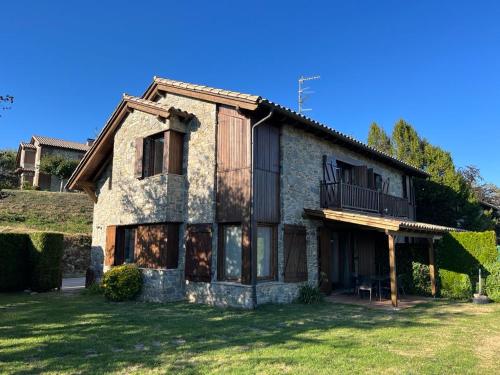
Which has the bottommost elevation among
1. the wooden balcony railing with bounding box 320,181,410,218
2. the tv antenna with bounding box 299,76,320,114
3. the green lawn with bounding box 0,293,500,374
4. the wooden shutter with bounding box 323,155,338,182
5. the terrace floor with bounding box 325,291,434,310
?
the terrace floor with bounding box 325,291,434,310

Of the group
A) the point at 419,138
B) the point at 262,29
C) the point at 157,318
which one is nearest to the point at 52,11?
the point at 262,29

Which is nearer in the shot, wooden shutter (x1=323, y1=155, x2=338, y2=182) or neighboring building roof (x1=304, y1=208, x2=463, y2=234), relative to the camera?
neighboring building roof (x1=304, y1=208, x2=463, y2=234)

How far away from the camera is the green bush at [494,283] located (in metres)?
13.0

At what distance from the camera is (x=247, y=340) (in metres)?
7.39

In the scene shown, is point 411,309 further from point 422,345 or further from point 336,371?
point 336,371

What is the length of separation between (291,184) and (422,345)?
681 centimetres

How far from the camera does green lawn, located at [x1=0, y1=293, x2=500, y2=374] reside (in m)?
5.89

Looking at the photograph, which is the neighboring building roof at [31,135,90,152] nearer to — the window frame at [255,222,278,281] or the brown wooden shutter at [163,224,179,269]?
the brown wooden shutter at [163,224,179,269]

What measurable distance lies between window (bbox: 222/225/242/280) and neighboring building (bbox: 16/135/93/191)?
36.5m

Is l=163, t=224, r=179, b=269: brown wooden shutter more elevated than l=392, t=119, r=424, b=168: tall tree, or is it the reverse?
l=392, t=119, r=424, b=168: tall tree

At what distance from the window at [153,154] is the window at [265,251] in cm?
481

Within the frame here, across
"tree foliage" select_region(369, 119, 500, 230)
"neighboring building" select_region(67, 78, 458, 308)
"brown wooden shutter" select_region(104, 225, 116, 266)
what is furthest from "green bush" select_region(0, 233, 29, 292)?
"tree foliage" select_region(369, 119, 500, 230)

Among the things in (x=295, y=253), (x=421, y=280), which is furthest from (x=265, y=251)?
(x=421, y=280)

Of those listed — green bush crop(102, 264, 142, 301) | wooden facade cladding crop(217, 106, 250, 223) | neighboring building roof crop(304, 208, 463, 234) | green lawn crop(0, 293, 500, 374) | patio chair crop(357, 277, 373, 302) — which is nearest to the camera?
green lawn crop(0, 293, 500, 374)
